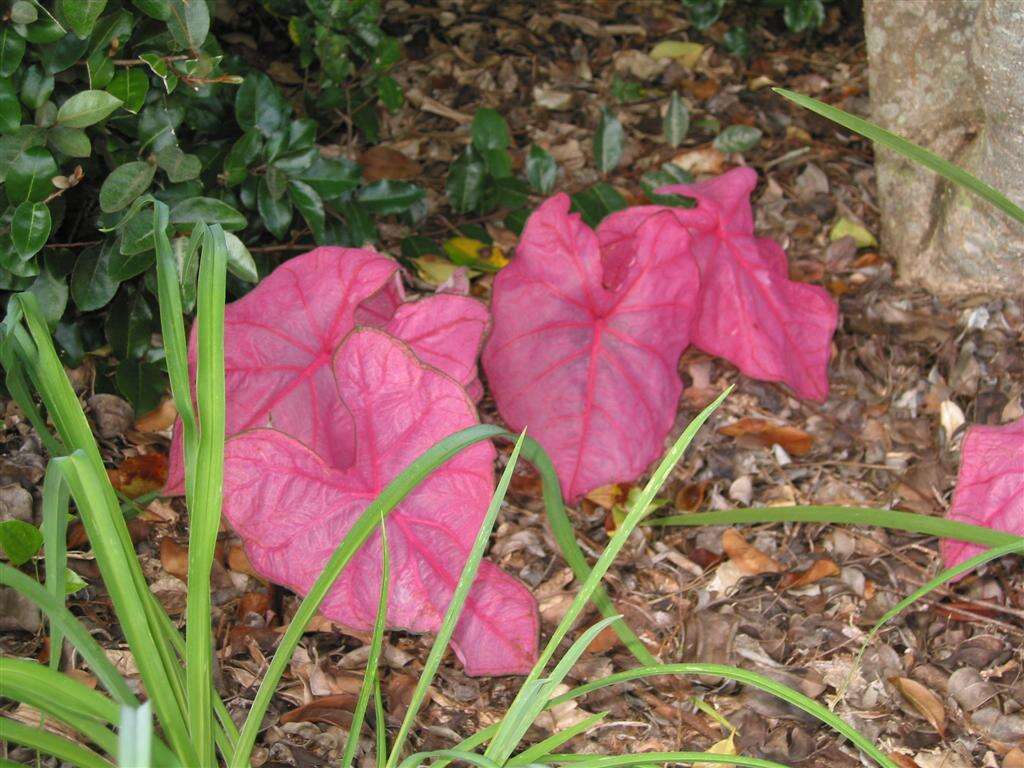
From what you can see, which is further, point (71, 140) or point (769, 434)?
point (769, 434)

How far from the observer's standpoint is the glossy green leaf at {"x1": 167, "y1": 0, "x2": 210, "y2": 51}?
138 cm

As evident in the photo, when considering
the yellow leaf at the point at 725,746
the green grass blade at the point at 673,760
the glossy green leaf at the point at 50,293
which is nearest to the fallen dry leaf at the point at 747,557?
the yellow leaf at the point at 725,746

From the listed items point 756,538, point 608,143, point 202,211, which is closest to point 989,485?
point 756,538

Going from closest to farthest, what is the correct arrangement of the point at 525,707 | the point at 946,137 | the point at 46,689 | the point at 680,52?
the point at 46,689, the point at 525,707, the point at 946,137, the point at 680,52

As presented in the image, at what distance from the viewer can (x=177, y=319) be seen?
110 centimetres

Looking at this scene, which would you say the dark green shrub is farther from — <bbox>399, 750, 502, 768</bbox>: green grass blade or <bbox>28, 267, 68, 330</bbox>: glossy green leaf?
<bbox>399, 750, 502, 768</bbox>: green grass blade

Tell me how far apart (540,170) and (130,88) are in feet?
2.53

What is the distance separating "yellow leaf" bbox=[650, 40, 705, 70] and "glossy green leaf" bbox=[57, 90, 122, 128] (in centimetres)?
132

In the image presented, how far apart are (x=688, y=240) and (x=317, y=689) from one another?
2.68 ft

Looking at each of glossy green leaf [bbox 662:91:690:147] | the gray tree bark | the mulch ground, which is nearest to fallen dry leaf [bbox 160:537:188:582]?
the mulch ground

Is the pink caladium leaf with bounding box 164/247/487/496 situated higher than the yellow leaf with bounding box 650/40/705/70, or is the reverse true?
the yellow leaf with bounding box 650/40/705/70

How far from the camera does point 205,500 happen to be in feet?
3.36

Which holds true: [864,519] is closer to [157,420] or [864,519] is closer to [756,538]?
[756,538]

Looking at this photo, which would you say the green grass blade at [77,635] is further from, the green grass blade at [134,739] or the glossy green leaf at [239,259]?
the glossy green leaf at [239,259]
